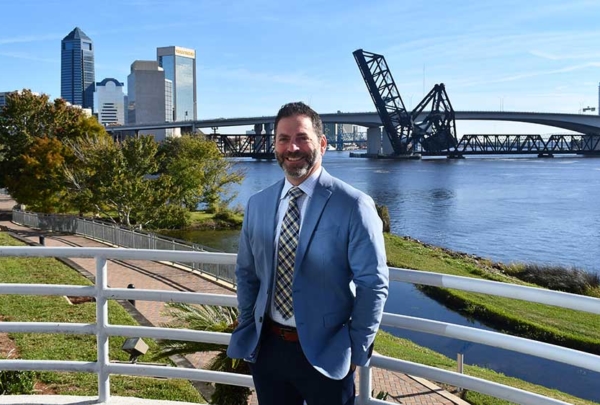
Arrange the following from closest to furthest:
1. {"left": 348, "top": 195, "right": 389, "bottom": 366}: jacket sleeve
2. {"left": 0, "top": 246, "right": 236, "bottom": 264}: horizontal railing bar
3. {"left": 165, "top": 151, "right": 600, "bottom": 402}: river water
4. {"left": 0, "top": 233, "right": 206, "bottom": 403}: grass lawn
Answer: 1. {"left": 348, "top": 195, "right": 389, "bottom": 366}: jacket sleeve
2. {"left": 0, "top": 246, "right": 236, "bottom": 264}: horizontal railing bar
3. {"left": 0, "top": 233, "right": 206, "bottom": 403}: grass lawn
4. {"left": 165, "top": 151, "right": 600, "bottom": 402}: river water

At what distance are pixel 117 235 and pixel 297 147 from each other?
22.3m

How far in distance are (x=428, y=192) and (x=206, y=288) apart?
154 ft

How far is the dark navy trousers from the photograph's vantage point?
8.02 feet

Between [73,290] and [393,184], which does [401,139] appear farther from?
[73,290]

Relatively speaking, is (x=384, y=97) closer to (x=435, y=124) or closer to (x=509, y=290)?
(x=435, y=124)

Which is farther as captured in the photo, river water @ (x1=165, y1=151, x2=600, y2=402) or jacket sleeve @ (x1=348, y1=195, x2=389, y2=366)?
river water @ (x1=165, y1=151, x2=600, y2=402)

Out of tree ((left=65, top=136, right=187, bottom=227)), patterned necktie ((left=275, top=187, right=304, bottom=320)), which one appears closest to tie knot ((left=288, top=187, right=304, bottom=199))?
patterned necktie ((left=275, top=187, right=304, bottom=320))

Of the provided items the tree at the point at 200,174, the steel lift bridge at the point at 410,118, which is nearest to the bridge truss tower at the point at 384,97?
the steel lift bridge at the point at 410,118

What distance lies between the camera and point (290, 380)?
8.29 ft

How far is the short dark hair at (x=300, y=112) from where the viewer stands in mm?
2561

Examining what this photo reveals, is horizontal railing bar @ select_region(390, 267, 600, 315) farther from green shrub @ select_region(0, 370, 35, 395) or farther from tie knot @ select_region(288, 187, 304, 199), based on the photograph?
green shrub @ select_region(0, 370, 35, 395)

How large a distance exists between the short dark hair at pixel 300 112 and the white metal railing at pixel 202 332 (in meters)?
0.76

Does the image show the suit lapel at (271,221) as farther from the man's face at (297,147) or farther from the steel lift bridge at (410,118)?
the steel lift bridge at (410,118)

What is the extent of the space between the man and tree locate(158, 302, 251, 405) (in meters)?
1.46
